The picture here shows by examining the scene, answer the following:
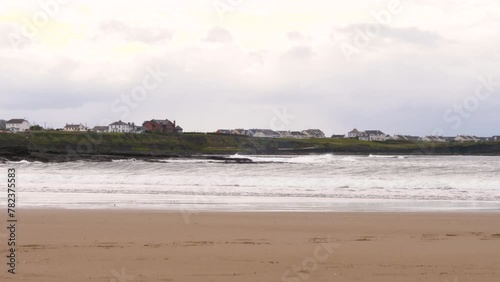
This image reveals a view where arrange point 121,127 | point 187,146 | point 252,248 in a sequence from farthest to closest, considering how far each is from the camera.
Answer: point 121,127 < point 187,146 < point 252,248

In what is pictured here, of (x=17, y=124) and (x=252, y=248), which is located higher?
(x=17, y=124)

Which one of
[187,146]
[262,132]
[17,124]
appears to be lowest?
[187,146]

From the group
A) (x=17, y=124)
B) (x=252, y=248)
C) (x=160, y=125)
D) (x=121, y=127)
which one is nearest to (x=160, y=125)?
(x=160, y=125)

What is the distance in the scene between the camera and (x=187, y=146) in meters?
116

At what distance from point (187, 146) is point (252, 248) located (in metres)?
105

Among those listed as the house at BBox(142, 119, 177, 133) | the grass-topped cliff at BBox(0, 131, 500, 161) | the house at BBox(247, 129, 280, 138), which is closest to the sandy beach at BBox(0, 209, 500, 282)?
the grass-topped cliff at BBox(0, 131, 500, 161)

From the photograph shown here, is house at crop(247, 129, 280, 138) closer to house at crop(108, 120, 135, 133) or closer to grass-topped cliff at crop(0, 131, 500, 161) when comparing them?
house at crop(108, 120, 135, 133)

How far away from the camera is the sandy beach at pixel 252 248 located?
29.7 ft

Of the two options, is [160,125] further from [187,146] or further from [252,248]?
[252,248]

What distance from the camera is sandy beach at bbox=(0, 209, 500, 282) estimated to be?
905cm

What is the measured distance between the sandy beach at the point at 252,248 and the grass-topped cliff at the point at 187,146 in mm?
62884

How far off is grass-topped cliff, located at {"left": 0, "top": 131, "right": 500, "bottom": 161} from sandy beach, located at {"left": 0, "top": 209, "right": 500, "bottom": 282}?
206 feet

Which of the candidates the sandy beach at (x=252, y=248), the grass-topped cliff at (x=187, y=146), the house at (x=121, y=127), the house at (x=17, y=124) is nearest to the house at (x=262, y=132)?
the house at (x=121, y=127)

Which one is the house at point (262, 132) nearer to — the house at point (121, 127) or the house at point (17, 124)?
the house at point (121, 127)
